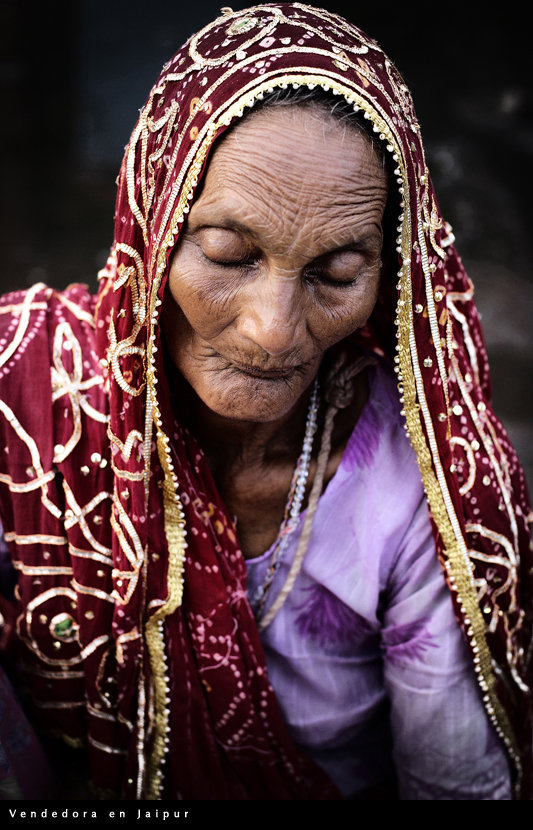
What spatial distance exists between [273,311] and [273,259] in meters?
0.07

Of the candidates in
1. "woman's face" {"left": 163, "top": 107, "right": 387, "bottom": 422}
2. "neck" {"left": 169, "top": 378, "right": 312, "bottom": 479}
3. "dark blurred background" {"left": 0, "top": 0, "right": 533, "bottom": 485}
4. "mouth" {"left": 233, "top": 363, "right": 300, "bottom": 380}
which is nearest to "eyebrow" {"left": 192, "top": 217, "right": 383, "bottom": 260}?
"woman's face" {"left": 163, "top": 107, "right": 387, "bottom": 422}

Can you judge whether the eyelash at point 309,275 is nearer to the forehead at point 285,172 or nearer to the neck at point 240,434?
the forehead at point 285,172

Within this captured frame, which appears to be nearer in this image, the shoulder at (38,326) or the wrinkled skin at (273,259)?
the wrinkled skin at (273,259)

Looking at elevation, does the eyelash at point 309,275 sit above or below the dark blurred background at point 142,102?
below

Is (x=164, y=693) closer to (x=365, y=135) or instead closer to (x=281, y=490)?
(x=281, y=490)

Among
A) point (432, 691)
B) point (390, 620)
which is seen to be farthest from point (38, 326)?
point (432, 691)

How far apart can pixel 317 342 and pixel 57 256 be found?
6.12 ft

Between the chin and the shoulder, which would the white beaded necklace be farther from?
the shoulder

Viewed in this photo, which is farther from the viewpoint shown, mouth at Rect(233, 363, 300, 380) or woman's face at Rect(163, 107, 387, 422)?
mouth at Rect(233, 363, 300, 380)

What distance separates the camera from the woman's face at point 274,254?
110cm

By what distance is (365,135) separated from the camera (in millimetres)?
1140

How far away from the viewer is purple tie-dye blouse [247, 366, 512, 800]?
1.55 meters

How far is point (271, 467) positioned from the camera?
1587mm

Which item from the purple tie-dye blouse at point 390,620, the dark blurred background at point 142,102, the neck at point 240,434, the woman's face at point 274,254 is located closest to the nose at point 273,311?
the woman's face at point 274,254
